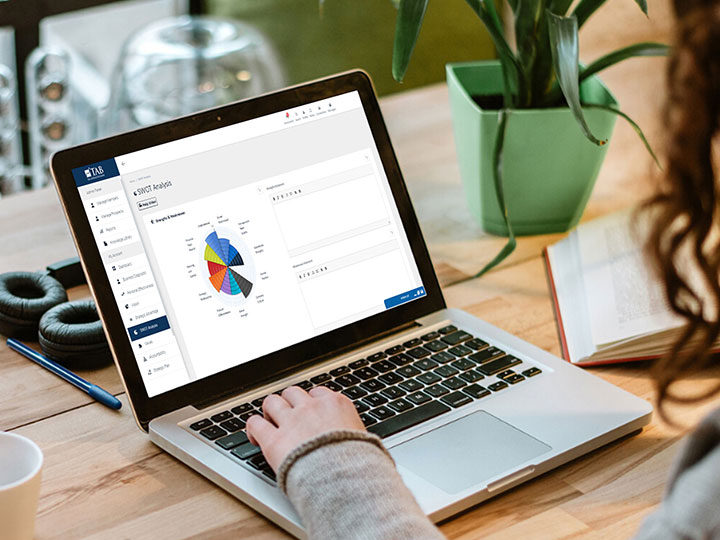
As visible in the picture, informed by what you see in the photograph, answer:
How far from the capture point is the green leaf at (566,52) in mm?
904

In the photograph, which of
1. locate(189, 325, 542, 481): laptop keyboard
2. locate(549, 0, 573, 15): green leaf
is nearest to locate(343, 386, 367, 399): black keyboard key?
locate(189, 325, 542, 481): laptop keyboard

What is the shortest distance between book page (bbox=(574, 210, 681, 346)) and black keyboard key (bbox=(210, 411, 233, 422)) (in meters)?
0.36

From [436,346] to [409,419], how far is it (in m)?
0.12

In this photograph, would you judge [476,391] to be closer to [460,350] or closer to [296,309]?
[460,350]

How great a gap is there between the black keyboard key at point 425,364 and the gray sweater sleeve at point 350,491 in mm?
172

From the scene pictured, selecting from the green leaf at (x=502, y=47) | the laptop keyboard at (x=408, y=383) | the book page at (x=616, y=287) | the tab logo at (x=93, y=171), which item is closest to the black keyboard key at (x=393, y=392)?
the laptop keyboard at (x=408, y=383)

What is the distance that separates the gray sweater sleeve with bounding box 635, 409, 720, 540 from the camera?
0.49 metres

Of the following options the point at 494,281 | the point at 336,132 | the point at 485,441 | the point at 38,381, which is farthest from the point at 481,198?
the point at 38,381

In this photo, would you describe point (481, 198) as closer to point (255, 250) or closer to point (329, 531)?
point (255, 250)

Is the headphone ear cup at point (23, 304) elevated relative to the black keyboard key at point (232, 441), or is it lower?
elevated

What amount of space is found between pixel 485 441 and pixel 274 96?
0.38 m

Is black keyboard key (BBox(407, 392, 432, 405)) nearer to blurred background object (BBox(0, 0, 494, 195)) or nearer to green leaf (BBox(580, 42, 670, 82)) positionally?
green leaf (BBox(580, 42, 670, 82))

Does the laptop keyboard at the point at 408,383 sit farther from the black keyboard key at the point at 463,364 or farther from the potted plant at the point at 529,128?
the potted plant at the point at 529,128

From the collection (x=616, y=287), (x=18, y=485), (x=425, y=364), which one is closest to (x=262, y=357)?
(x=425, y=364)
